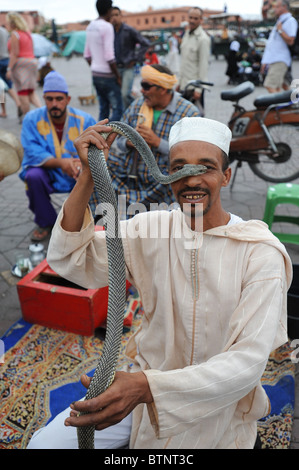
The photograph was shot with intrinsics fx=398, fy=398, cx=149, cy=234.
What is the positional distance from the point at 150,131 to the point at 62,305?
1682 millimetres

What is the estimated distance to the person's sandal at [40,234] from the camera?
4.07 meters

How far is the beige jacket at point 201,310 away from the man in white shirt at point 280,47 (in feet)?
18.5

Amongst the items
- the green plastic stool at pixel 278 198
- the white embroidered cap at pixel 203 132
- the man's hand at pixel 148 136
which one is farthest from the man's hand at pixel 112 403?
the green plastic stool at pixel 278 198

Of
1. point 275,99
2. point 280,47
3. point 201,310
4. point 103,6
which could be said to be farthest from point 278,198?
point 103,6

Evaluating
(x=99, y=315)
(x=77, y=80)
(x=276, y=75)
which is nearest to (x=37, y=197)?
(x=99, y=315)

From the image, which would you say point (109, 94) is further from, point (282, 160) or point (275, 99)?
point (282, 160)

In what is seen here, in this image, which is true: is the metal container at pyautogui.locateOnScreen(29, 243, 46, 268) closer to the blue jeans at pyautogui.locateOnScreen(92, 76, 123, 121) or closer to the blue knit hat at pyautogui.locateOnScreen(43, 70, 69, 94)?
the blue knit hat at pyautogui.locateOnScreen(43, 70, 69, 94)

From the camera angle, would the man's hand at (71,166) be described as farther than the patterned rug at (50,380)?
Yes

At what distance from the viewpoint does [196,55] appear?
631 cm

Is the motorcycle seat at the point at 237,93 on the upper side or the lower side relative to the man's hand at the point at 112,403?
lower

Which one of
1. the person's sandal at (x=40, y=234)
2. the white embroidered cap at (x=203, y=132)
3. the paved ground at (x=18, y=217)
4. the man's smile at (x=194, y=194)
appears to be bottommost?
the paved ground at (x=18, y=217)

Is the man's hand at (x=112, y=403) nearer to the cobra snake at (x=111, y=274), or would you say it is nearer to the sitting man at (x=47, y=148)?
the cobra snake at (x=111, y=274)

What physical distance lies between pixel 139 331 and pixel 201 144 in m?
0.86

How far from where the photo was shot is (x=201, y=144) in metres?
1.46
